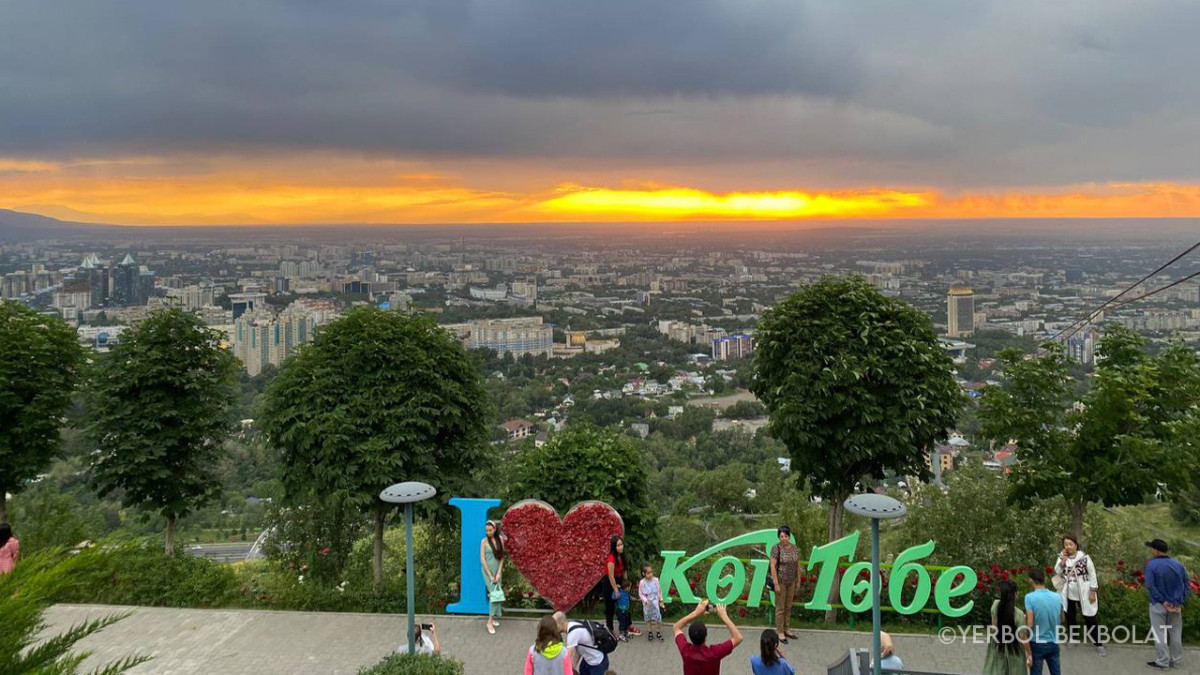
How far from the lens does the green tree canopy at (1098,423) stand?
987 centimetres

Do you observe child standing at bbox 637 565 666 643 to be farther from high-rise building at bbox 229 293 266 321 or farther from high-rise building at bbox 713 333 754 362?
high-rise building at bbox 229 293 266 321

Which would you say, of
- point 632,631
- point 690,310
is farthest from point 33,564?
point 690,310

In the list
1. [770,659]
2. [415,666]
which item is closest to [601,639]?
[415,666]

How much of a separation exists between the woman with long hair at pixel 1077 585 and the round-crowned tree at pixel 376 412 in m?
7.85

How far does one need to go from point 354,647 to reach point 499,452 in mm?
4193

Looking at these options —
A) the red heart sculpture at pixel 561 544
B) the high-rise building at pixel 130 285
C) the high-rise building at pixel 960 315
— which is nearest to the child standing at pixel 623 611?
the red heart sculpture at pixel 561 544

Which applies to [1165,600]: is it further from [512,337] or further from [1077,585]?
[512,337]

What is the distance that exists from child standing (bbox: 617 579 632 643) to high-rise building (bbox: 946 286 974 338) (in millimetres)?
54756

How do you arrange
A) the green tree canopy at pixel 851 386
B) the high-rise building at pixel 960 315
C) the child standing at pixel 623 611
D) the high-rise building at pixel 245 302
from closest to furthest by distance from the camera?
the child standing at pixel 623 611
the green tree canopy at pixel 851 386
the high-rise building at pixel 960 315
the high-rise building at pixel 245 302

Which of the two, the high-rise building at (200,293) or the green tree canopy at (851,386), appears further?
the high-rise building at (200,293)

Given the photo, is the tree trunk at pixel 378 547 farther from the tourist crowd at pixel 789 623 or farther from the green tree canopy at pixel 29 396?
the green tree canopy at pixel 29 396

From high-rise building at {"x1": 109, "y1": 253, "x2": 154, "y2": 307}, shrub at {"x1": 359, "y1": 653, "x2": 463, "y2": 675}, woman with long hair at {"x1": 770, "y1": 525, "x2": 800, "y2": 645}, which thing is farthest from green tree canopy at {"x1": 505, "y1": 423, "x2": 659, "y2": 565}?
high-rise building at {"x1": 109, "y1": 253, "x2": 154, "y2": 307}

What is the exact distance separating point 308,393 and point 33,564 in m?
8.65

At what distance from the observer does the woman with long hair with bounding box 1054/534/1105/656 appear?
29.2ft
